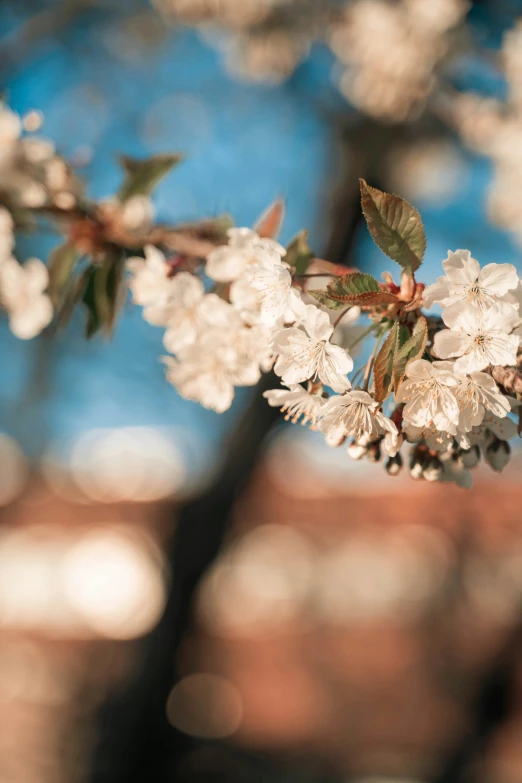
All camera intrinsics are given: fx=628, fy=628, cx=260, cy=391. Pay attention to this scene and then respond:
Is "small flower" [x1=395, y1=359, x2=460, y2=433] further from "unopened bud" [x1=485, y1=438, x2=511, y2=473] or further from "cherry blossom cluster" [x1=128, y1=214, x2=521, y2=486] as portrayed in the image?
"unopened bud" [x1=485, y1=438, x2=511, y2=473]

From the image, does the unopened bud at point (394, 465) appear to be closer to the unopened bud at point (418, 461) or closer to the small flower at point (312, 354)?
the unopened bud at point (418, 461)

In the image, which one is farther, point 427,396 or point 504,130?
point 504,130

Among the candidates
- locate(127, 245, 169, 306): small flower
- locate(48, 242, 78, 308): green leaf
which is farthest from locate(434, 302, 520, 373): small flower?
locate(48, 242, 78, 308): green leaf

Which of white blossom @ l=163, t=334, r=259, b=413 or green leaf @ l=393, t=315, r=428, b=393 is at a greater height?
green leaf @ l=393, t=315, r=428, b=393

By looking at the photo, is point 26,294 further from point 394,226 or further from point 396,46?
point 396,46

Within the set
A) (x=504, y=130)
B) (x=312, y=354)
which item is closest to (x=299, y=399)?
(x=312, y=354)

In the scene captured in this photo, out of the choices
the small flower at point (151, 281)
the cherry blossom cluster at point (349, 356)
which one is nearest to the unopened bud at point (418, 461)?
the cherry blossom cluster at point (349, 356)
